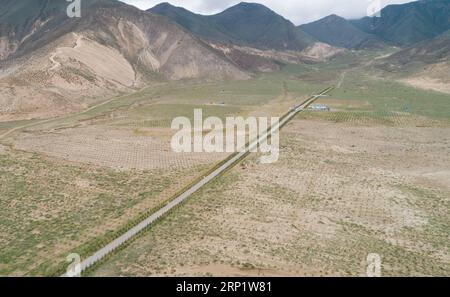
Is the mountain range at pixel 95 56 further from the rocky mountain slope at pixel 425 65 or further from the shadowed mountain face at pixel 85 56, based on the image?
the rocky mountain slope at pixel 425 65

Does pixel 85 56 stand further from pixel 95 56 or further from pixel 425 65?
pixel 425 65

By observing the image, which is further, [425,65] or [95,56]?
[425,65]

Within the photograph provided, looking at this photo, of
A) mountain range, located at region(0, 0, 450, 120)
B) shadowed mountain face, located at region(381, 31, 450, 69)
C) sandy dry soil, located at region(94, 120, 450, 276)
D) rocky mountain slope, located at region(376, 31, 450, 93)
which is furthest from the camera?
shadowed mountain face, located at region(381, 31, 450, 69)

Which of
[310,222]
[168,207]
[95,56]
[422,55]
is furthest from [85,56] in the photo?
[422,55]

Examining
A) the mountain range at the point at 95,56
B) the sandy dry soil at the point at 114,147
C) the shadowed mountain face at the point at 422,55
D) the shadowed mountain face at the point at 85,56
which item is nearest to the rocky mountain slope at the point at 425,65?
the shadowed mountain face at the point at 422,55

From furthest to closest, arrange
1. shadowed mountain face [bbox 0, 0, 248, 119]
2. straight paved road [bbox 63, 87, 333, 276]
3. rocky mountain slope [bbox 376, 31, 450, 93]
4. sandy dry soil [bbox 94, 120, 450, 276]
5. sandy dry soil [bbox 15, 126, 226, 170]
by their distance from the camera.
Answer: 1. rocky mountain slope [bbox 376, 31, 450, 93]
2. shadowed mountain face [bbox 0, 0, 248, 119]
3. sandy dry soil [bbox 15, 126, 226, 170]
4. straight paved road [bbox 63, 87, 333, 276]
5. sandy dry soil [bbox 94, 120, 450, 276]

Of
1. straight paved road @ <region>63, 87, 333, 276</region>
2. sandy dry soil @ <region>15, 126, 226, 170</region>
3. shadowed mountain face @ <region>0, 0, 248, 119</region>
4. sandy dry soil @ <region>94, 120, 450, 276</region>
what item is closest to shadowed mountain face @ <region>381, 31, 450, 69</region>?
shadowed mountain face @ <region>0, 0, 248, 119</region>

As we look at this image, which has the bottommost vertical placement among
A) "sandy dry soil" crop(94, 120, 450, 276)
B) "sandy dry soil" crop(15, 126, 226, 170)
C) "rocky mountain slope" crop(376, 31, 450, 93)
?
"sandy dry soil" crop(94, 120, 450, 276)

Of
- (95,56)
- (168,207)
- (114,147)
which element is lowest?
(168,207)

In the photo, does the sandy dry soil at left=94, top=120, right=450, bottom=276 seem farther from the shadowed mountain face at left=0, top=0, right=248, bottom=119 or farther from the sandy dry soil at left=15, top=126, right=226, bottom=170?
the shadowed mountain face at left=0, top=0, right=248, bottom=119
